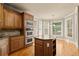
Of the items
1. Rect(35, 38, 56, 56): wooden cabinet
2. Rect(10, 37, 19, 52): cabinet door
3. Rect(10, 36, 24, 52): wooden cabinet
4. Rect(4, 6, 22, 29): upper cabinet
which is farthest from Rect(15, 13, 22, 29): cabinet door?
Rect(35, 38, 56, 56): wooden cabinet

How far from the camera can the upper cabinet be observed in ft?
11.3

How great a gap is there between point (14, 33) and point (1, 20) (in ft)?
4.16

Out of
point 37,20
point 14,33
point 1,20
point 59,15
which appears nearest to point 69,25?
point 59,15

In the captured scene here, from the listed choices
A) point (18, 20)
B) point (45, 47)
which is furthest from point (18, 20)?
point (45, 47)

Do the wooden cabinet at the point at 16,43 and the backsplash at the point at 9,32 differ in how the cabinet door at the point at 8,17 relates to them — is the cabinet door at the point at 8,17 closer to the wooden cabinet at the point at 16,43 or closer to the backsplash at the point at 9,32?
the backsplash at the point at 9,32

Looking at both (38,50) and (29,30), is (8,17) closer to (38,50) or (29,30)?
(29,30)

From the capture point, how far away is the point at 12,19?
388cm

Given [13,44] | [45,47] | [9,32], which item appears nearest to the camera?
[45,47]

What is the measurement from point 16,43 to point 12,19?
95 centimetres

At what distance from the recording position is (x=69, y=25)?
3051mm

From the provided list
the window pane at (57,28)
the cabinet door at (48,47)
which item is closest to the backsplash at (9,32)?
the cabinet door at (48,47)

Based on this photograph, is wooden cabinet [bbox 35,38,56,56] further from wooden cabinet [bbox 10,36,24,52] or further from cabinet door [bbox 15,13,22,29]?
cabinet door [bbox 15,13,22,29]

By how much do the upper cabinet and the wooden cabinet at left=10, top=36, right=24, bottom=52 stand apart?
469 millimetres

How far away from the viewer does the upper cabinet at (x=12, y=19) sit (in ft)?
11.3
